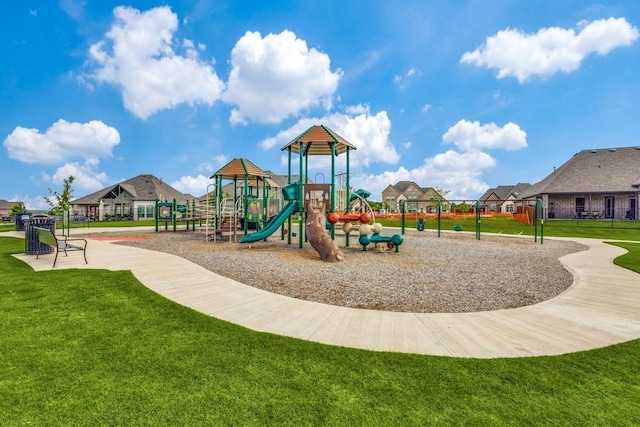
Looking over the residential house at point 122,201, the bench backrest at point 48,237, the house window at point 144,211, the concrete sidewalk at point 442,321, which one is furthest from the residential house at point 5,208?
the concrete sidewalk at point 442,321

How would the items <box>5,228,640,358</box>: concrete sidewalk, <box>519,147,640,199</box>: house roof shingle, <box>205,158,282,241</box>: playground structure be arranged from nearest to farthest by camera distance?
<box>5,228,640,358</box>: concrete sidewalk
<box>205,158,282,241</box>: playground structure
<box>519,147,640,199</box>: house roof shingle

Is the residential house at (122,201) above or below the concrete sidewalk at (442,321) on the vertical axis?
above

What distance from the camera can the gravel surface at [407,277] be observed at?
19.0 feet

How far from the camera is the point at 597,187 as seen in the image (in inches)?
1446

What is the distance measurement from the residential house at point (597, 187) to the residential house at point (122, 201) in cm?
5521

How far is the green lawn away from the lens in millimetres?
2404

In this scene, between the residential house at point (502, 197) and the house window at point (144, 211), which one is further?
the residential house at point (502, 197)

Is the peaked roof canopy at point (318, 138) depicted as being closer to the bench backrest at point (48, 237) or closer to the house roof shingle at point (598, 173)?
the bench backrest at point (48, 237)

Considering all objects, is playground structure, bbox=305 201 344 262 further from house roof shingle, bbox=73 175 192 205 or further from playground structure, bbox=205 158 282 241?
house roof shingle, bbox=73 175 192 205

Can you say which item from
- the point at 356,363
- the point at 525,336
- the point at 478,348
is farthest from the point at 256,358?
the point at 525,336

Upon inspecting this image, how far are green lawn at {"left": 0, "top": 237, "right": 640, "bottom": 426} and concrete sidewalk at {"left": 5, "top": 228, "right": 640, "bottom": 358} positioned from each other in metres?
0.28

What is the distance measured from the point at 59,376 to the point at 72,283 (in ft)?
14.4

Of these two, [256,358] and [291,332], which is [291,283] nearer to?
[291,332]

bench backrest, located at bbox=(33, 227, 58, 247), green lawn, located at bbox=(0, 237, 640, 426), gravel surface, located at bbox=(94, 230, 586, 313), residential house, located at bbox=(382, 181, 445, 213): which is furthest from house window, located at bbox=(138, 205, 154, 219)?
residential house, located at bbox=(382, 181, 445, 213)
